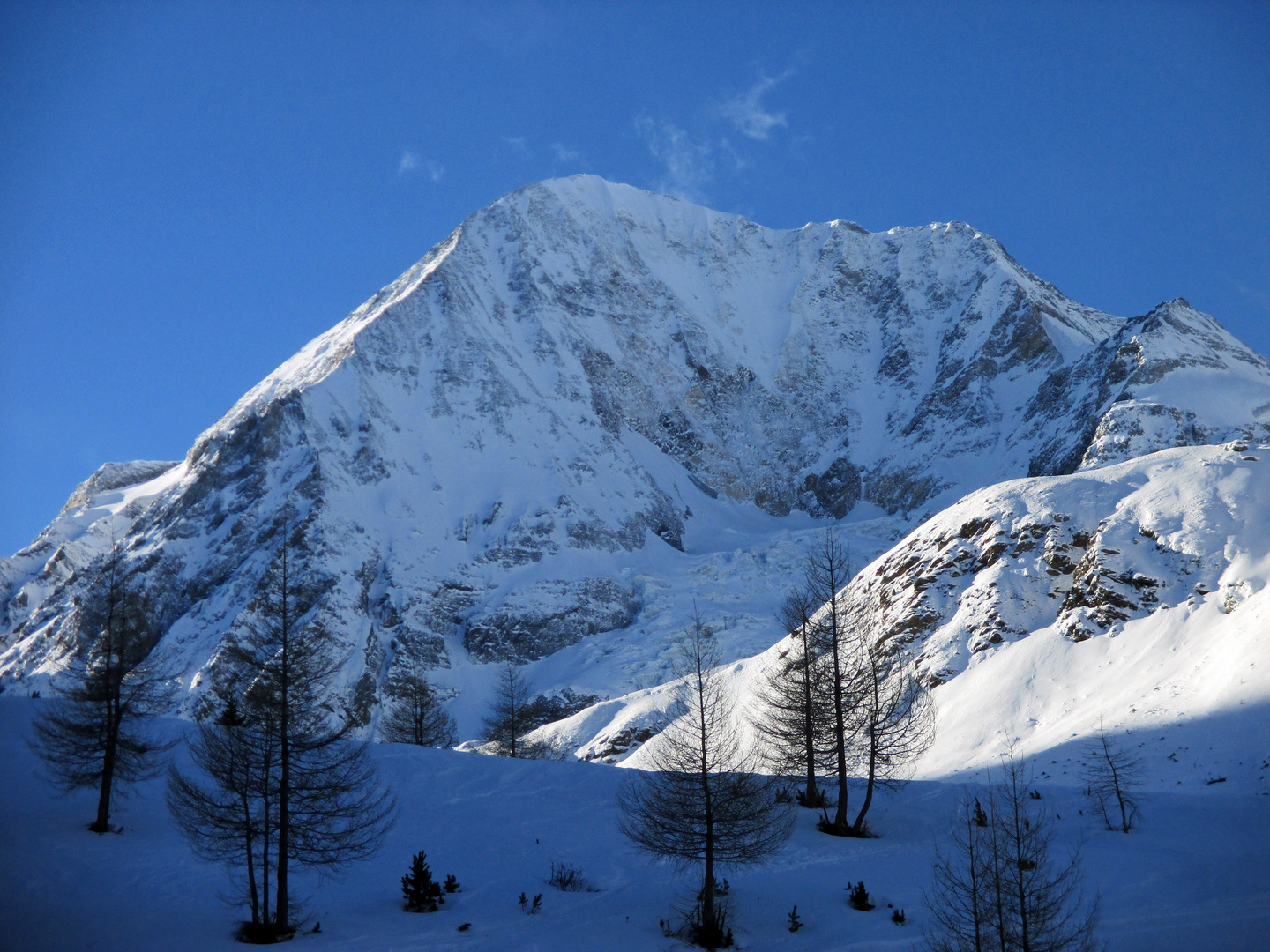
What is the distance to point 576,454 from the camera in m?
161

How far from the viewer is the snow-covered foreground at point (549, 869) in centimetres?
1923

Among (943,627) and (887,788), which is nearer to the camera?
(887,788)

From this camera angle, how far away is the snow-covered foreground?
63.1 ft

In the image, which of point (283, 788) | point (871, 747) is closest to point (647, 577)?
point (871, 747)

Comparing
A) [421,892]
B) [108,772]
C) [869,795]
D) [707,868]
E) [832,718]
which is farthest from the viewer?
[832,718]

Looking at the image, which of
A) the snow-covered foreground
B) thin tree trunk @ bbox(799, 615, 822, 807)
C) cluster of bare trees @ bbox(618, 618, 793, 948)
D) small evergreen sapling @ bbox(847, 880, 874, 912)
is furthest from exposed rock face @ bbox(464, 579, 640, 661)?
small evergreen sapling @ bbox(847, 880, 874, 912)

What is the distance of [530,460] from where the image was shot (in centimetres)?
15525

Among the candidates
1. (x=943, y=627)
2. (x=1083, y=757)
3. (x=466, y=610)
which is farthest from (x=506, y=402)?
(x=1083, y=757)

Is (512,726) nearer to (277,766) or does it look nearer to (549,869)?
(549,869)

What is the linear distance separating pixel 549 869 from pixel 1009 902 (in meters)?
12.6

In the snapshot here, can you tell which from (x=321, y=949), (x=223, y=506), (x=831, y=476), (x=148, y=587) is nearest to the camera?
(x=321, y=949)

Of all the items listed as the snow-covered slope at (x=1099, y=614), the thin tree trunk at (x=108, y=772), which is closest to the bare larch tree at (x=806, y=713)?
the snow-covered slope at (x=1099, y=614)

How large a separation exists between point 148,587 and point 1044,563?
114 m

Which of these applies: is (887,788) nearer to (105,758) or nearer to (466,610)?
(105,758)
